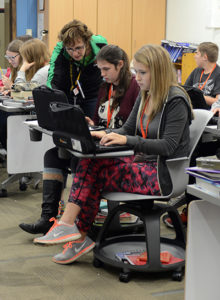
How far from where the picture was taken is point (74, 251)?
243cm

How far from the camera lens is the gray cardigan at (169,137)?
2.20 metres

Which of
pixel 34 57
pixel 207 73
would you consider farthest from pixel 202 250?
pixel 207 73

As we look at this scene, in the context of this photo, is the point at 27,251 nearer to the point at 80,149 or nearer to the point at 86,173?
the point at 86,173

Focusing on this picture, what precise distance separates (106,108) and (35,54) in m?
1.26

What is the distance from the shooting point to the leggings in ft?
7.43

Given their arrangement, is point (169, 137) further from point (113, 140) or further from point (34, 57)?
point (34, 57)

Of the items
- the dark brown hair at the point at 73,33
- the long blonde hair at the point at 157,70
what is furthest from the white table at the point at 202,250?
the dark brown hair at the point at 73,33

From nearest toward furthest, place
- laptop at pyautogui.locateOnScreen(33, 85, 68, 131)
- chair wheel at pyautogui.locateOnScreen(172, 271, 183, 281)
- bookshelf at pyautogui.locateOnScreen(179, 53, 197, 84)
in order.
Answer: chair wheel at pyautogui.locateOnScreen(172, 271, 183, 281) < laptop at pyautogui.locateOnScreen(33, 85, 68, 131) < bookshelf at pyautogui.locateOnScreen(179, 53, 197, 84)

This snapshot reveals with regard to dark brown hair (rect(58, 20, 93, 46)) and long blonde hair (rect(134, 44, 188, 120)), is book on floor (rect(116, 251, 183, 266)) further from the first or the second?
dark brown hair (rect(58, 20, 93, 46))

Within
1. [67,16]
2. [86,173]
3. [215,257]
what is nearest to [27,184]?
[86,173]

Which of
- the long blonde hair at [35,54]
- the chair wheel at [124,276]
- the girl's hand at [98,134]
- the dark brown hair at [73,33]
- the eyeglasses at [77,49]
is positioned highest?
the dark brown hair at [73,33]

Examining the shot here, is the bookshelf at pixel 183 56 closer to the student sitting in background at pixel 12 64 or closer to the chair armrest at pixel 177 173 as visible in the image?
the student sitting in background at pixel 12 64

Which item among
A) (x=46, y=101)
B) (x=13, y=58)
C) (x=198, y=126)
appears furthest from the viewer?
(x=13, y=58)

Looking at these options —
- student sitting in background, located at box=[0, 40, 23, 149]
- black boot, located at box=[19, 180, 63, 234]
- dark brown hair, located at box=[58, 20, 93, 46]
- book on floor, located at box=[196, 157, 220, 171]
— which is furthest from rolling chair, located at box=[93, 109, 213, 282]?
student sitting in background, located at box=[0, 40, 23, 149]
